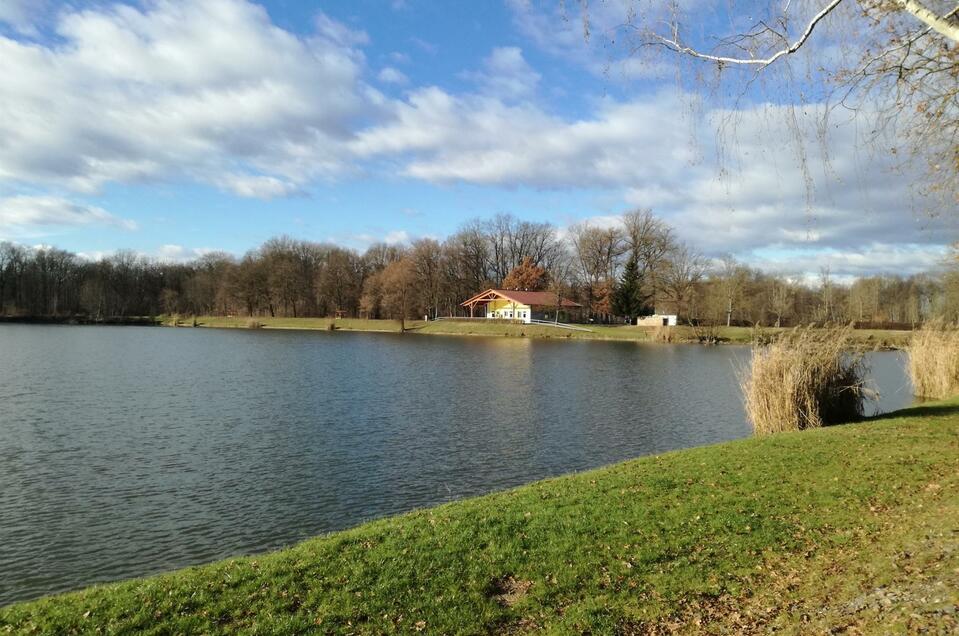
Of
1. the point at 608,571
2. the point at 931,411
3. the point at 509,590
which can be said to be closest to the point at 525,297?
the point at 931,411

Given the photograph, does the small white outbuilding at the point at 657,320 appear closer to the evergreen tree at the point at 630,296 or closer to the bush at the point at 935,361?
the evergreen tree at the point at 630,296

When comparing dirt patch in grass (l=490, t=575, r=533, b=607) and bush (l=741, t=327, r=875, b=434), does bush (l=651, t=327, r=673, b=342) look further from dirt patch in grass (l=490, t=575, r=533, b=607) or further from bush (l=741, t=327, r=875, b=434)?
dirt patch in grass (l=490, t=575, r=533, b=607)

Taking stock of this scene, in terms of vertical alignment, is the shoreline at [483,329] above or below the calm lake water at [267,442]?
above

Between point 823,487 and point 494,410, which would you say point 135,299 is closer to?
point 494,410

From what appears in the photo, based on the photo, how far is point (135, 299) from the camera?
364ft

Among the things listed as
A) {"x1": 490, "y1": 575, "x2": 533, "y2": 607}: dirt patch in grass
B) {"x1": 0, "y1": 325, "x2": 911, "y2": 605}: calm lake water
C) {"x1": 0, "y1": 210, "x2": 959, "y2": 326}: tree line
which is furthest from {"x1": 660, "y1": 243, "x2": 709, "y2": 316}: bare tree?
{"x1": 490, "y1": 575, "x2": 533, "y2": 607}: dirt patch in grass

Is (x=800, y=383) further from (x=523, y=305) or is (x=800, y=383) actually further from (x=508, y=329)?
(x=523, y=305)

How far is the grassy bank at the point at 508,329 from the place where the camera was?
65.6 metres

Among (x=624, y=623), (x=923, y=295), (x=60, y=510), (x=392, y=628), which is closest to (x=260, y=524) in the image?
(x=60, y=510)

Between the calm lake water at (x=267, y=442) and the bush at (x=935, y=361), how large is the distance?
205 centimetres

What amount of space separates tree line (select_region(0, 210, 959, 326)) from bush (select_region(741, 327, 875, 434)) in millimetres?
64070

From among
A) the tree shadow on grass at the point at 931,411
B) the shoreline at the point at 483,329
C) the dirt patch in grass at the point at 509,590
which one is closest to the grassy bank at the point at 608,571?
the dirt patch in grass at the point at 509,590

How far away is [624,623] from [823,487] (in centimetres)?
571

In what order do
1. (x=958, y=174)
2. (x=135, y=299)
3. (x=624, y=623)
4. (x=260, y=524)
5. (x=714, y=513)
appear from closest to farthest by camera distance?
1. (x=624, y=623)
2. (x=958, y=174)
3. (x=714, y=513)
4. (x=260, y=524)
5. (x=135, y=299)
